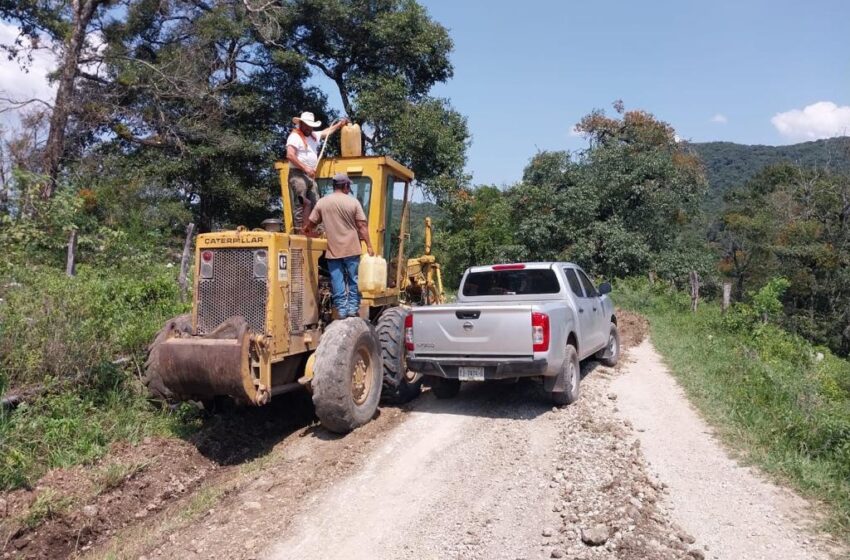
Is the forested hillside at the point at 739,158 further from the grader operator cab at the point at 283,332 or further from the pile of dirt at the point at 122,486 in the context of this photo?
the pile of dirt at the point at 122,486

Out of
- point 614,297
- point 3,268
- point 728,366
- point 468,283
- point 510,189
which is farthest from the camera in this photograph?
point 510,189

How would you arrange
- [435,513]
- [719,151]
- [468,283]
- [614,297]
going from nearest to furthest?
[435,513]
[468,283]
[614,297]
[719,151]

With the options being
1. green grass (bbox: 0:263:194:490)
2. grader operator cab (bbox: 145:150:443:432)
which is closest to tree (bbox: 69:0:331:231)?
green grass (bbox: 0:263:194:490)

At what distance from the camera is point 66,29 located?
16.5 metres

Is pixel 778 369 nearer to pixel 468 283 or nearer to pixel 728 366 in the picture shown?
pixel 728 366

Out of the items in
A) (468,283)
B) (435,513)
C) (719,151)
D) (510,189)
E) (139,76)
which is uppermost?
(719,151)

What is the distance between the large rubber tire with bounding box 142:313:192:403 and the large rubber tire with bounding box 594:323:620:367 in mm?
6515

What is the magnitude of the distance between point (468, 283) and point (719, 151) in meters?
107

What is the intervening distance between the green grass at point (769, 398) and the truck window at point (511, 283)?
2.42m

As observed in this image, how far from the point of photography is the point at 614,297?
20344 millimetres

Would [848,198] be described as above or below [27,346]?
above

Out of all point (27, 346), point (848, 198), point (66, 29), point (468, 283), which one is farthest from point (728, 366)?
point (848, 198)

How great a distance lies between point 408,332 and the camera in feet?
24.8

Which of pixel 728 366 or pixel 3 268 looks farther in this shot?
pixel 728 366
